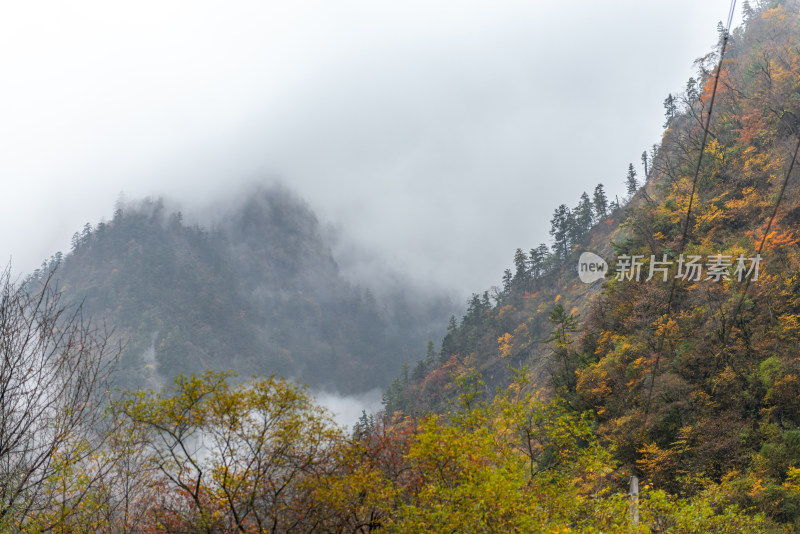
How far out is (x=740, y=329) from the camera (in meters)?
22.6

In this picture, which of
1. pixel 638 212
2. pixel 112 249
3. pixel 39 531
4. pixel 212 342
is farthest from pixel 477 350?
pixel 112 249

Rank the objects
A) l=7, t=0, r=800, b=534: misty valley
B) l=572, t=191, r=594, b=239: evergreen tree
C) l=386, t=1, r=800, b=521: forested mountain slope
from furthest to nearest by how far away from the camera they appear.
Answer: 1. l=572, t=191, r=594, b=239: evergreen tree
2. l=386, t=1, r=800, b=521: forested mountain slope
3. l=7, t=0, r=800, b=534: misty valley

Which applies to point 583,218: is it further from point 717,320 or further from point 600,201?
point 717,320

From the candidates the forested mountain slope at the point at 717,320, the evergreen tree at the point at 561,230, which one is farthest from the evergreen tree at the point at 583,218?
the forested mountain slope at the point at 717,320

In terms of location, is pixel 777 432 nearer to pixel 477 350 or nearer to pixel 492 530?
pixel 492 530

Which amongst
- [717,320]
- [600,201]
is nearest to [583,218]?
[600,201]

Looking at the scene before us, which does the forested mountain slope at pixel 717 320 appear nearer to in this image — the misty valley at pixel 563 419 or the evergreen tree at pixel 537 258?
the misty valley at pixel 563 419

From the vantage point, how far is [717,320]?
23578mm

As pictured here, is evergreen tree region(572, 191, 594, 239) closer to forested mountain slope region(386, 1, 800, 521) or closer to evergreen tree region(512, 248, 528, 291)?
evergreen tree region(512, 248, 528, 291)

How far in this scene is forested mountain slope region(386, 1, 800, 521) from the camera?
19109 mm

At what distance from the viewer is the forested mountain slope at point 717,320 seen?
1911 cm

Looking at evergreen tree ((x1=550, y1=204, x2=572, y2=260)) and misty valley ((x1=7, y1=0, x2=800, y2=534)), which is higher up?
evergreen tree ((x1=550, y1=204, x2=572, y2=260))

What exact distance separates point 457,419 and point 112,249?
219m

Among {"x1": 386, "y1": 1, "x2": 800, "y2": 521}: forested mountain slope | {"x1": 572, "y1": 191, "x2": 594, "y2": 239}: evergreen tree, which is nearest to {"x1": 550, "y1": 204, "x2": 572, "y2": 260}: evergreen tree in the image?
{"x1": 572, "y1": 191, "x2": 594, "y2": 239}: evergreen tree
